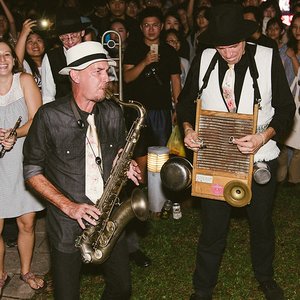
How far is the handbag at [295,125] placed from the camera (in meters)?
7.40

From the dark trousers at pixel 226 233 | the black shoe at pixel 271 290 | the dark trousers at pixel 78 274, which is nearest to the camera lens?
the dark trousers at pixel 78 274

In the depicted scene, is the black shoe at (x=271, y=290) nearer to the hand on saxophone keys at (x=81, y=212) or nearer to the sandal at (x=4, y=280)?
the hand on saxophone keys at (x=81, y=212)

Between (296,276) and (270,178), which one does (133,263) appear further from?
(270,178)

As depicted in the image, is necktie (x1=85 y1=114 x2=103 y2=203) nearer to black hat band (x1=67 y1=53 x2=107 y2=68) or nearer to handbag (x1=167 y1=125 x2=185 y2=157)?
black hat band (x1=67 y1=53 x2=107 y2=68)

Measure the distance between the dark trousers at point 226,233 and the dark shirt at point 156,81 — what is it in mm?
2958

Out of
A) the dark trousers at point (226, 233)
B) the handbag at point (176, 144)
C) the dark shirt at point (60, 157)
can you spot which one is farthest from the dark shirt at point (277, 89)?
the handbag at point (176, 144)

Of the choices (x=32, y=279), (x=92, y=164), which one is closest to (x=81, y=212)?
(x=92, y=164)

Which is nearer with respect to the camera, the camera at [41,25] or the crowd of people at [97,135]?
the crowd of people at [97,135]

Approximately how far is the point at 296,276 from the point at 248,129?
7.26 ft

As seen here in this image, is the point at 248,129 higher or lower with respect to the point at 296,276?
higher

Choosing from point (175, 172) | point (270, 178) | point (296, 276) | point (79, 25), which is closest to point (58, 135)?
point (175, 172)

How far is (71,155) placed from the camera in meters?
3.74

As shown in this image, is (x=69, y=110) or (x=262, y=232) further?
(x=262, y=232)

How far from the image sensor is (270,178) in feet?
14.2
